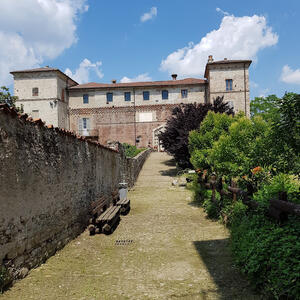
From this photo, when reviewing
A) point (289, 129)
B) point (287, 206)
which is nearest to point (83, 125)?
point (289, 129)

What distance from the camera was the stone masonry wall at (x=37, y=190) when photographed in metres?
4.07

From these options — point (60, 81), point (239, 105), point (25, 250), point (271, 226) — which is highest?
point (60, 81)

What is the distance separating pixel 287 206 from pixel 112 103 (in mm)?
34065

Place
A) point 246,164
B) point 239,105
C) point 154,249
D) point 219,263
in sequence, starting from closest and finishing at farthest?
point 219,263 → point 154,249 → point 246,164 → point 239,105

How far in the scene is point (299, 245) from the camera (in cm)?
336

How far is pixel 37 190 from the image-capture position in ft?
16.3

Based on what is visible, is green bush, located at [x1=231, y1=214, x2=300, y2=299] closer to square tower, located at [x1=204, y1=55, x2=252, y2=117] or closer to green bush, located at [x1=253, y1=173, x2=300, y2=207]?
green bush, located at [x1=253, y1=173, x2=300, y2=207]

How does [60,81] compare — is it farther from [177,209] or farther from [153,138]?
[177,209]

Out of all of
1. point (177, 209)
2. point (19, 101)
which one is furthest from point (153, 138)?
point (177, 209)

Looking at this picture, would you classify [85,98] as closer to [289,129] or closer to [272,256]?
[289,129]

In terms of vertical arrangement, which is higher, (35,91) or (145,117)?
(35,91)

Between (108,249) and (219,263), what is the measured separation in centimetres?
238

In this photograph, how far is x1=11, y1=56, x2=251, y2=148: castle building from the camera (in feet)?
110

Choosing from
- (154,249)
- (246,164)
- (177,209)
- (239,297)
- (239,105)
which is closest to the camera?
(239,297)
